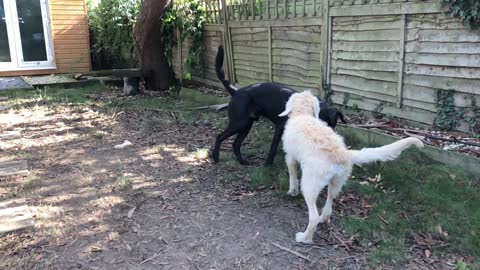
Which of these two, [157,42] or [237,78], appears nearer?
[237,78]

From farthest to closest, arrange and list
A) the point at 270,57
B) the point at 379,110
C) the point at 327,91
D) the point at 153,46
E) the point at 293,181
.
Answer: the point at 153,46 → the point at 270,57 → the point at 327,91 → the point at 379,110 → the point at 293,181

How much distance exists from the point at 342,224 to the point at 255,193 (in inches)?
36.0

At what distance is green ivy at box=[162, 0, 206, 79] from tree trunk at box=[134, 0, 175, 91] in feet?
0.73

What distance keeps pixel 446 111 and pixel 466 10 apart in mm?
1086

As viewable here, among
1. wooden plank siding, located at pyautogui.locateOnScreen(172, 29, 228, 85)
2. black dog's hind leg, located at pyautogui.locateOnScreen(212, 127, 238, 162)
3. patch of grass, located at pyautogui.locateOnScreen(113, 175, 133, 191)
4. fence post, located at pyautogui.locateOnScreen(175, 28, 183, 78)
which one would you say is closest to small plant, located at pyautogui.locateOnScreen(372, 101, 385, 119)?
black dog's hind leg, located at pyautogui.locateOnScreen(212, 127, 238, 162)

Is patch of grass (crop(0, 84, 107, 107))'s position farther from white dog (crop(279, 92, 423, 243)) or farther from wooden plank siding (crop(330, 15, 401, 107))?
white dog (crop(279, 92, 423, 243))

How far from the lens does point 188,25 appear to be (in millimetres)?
9195

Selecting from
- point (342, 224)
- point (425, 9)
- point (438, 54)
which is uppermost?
point (425, 9)

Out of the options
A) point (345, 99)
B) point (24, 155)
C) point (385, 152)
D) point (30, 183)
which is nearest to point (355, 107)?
point (345, 99)

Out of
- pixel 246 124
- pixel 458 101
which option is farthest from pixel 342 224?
pixel 458 101

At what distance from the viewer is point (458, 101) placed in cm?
455

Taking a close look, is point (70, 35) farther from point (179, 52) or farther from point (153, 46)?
point (179, 52)

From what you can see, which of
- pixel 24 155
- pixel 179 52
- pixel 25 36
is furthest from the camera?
pixel 25 36

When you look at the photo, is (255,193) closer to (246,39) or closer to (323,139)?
(323,139)
